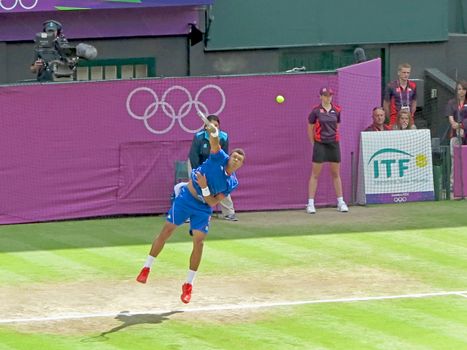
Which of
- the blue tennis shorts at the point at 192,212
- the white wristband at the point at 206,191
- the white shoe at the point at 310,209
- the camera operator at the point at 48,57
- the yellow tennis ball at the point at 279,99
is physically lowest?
the white shoe at the point at 310,209

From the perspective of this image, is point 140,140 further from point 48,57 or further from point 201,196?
point 201,196

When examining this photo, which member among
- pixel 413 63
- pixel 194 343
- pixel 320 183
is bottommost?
pixel 194 343

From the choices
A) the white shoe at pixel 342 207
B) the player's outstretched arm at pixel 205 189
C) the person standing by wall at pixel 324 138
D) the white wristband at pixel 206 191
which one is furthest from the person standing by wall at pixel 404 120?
the white wristband at pixel 206 191

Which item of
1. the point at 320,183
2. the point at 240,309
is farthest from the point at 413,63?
the point at 240,309

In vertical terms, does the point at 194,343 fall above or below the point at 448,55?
below

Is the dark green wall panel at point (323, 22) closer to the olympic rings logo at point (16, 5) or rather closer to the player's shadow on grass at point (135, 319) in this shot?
the olympic rings logo at point (16, 5)

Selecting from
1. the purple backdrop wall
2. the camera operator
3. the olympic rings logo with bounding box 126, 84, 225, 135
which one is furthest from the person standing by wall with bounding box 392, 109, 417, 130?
the camera operator

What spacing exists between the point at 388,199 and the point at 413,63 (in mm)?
7260

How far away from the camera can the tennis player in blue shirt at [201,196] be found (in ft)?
50.4

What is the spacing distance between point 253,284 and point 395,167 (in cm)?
736

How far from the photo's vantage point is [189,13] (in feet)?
92.8

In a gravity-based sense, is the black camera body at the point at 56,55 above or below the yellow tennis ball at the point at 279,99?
above

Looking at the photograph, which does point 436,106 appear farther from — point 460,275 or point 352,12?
point 460,275

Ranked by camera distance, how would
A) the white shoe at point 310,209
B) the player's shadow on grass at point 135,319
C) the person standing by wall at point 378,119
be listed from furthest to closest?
the person standing by wall at point 378,119, the white shoe at point 310,209, the player's shadow on grass at point 135,319
